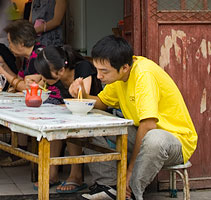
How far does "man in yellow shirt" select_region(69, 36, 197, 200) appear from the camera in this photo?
11.6ft

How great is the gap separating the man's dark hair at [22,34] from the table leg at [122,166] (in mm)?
2241

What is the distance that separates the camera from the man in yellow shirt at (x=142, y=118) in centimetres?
354

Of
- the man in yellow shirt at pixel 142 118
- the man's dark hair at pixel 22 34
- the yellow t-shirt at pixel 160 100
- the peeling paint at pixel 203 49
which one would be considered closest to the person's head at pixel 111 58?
the man in yellow shirt at pixel 142 118

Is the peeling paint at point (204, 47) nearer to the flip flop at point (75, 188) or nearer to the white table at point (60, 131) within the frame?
the white table at point (60, 131)

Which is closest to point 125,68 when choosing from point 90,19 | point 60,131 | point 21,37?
point 60,131

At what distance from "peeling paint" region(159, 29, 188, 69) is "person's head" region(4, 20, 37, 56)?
1.49 meters

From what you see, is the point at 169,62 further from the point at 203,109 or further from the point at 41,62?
the point at 41,62

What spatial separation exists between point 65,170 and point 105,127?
6.71 ft

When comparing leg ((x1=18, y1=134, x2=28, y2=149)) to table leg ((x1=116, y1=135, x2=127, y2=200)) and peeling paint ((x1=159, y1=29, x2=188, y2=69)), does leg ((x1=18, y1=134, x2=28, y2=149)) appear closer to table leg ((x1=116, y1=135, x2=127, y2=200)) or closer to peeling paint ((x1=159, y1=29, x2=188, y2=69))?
peeling paint ((x1=159, y1=29, x2=188, y2=69))

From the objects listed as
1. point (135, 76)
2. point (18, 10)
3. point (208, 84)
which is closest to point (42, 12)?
point (18, 10)

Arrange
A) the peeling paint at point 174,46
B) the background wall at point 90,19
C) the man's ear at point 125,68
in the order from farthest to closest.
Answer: the background wall at point 90,19, the peeling paint at point 174,46, the man's ear at point 125,68

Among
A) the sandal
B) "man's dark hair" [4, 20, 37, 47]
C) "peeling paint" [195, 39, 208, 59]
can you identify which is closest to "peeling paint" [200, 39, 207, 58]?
"peeling paint" [195, 39, 208, 59]

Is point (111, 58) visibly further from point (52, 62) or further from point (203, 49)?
point (203, 49)

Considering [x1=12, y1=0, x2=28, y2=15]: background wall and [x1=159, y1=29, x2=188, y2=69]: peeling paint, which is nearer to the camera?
[x1=159, y1=29, x2=188, y2=69]: peeling paint
